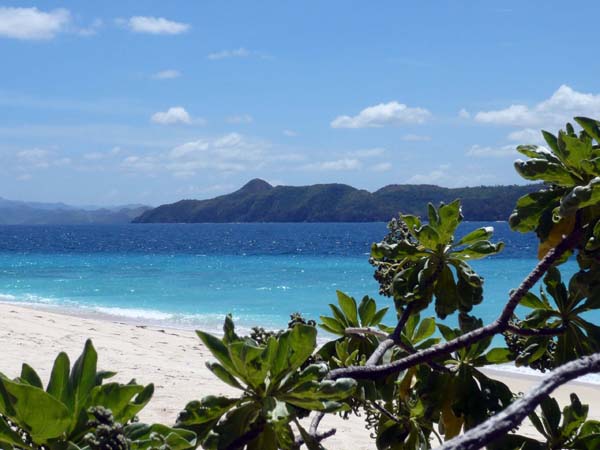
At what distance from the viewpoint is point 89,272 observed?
126 feet

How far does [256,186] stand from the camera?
17400cm

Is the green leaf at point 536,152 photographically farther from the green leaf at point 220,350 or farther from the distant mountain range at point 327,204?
the distant mountain range at point 327,204

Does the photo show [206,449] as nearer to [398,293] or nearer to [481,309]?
[398,293]

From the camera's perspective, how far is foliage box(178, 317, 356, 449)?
39.0 inches

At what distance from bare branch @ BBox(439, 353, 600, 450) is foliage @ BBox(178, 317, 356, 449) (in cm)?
33

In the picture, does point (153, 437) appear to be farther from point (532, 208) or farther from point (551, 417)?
point (532, 208)

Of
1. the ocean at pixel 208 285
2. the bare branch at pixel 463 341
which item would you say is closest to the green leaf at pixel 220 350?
the bare branch at pixel 463 341

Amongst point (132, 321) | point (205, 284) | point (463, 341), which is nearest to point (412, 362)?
point (463, 341)

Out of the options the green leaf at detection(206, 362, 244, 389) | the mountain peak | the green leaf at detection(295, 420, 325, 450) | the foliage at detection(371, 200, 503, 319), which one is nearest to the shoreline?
the foliage at detection(371, 200, 503, 319)

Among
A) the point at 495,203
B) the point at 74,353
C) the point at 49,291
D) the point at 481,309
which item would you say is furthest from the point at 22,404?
the point at 495,203

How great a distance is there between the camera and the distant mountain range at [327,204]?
95438 millimetres

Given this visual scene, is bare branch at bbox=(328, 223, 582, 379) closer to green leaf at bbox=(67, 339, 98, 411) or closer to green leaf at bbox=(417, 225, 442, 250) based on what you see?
green leaf at bbox=(417, 225, 442, 250)

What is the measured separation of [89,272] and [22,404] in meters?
39.3

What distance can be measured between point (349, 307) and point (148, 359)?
31.9 ft
